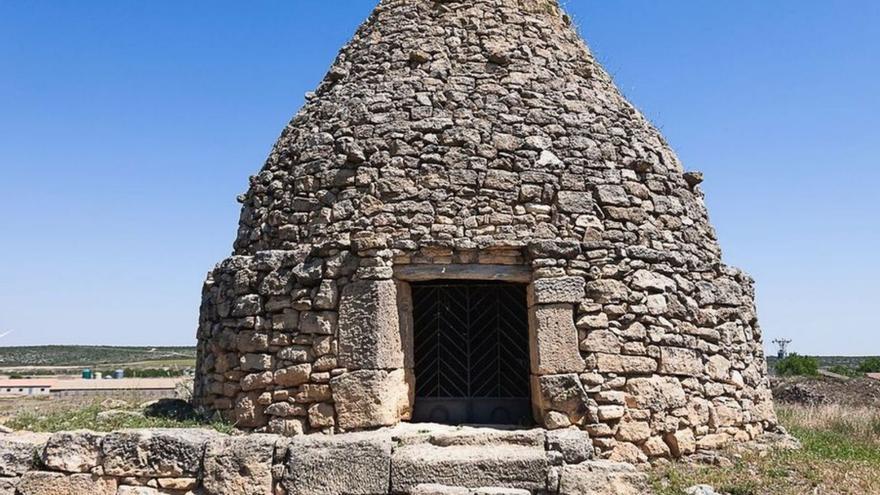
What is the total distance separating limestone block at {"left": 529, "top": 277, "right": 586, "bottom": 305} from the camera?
6410mm

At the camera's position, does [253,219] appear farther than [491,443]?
Yes

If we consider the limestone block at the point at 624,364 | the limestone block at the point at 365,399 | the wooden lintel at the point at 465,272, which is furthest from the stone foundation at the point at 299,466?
the wooden lintel at the point at 465,272

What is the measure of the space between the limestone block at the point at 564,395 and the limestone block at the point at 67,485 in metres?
3.64

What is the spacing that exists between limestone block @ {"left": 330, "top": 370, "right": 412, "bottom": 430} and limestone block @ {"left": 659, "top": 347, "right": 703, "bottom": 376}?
2562 mm

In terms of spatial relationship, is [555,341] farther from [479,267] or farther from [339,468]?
[339,468]

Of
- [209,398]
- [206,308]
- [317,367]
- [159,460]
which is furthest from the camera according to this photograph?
[206,308]

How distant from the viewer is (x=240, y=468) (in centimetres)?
522

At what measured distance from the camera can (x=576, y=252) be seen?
259 inches

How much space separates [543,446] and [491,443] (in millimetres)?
483

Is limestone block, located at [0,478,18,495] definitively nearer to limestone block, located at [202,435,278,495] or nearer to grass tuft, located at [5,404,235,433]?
grass tuft, located at [5,404,235,433]

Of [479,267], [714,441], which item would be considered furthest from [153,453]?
[714,441]

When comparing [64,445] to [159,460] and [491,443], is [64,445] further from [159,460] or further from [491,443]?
[491,443]

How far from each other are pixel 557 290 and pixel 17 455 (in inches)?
185

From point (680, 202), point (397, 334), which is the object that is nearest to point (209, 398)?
point (397, 334)
